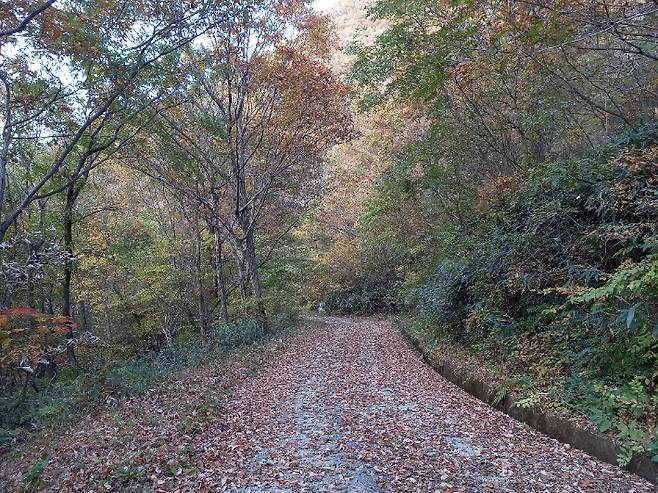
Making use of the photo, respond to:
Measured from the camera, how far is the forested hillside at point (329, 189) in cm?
651

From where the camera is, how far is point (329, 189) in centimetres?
2173

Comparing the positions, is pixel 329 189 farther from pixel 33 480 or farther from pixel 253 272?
pixel 33 480

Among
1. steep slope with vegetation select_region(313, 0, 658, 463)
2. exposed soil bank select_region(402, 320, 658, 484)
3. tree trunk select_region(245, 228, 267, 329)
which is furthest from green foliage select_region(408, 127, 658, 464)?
tree trunk select_region(245, 228, 267, 329)

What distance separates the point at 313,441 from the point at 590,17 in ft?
26.0

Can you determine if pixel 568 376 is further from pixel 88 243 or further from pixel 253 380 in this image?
pixel 88 243

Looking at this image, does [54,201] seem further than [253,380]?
Yes

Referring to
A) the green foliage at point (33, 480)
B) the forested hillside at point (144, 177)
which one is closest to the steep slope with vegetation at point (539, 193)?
the forested hillside at point (144, 177)

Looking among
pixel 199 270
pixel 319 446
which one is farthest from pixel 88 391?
pixel 199 270

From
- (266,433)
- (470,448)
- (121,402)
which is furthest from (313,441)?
(121,402)

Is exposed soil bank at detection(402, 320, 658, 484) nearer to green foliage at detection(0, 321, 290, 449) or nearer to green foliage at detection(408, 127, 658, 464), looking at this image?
green foliage at detection(408, 127, 658, 464)

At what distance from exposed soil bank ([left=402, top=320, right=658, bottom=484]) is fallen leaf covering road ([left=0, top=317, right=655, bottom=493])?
Result: 0.13m

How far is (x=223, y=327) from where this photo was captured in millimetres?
15312

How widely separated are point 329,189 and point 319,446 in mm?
16940

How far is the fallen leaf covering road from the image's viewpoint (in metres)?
4.61
